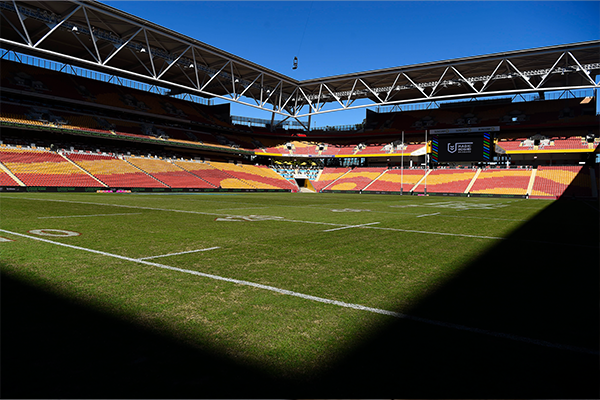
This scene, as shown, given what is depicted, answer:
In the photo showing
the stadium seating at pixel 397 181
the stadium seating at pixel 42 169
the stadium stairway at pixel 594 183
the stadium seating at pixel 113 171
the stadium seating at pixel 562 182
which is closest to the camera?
the stadium seating at pixel 42 169

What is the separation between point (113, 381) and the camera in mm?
2135

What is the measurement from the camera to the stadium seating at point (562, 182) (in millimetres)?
37688

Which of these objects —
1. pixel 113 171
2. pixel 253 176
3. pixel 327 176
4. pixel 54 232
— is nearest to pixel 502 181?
pixel 327 176

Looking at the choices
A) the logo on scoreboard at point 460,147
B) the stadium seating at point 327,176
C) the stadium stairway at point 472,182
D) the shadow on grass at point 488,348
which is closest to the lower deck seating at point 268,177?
the stadium seating at point 327,176

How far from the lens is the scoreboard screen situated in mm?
44344

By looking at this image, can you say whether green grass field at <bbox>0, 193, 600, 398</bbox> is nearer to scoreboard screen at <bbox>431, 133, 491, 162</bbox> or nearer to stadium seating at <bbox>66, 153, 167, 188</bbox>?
stadium seating at <bbox>66, 153, 167, 188</bbox>

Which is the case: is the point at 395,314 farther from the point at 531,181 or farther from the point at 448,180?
the point at 531,181

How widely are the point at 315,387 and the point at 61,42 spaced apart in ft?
159

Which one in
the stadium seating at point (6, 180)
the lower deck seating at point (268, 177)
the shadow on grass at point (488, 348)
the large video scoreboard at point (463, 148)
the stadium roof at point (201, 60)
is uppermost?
the stadium roof at point (201, 60)

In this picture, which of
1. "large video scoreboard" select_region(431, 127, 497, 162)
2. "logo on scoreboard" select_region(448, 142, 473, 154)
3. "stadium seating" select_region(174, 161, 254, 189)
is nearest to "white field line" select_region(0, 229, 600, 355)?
"stadium seating" select_region(174, 161, 254, 189)

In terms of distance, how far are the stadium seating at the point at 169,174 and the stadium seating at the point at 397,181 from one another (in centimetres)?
2228

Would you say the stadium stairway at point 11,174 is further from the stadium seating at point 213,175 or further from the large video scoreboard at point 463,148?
the large video scoreboard at point 463,148

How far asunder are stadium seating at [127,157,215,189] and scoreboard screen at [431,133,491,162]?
30147 mm

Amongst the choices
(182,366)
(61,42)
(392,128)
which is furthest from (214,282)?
(392,128)
